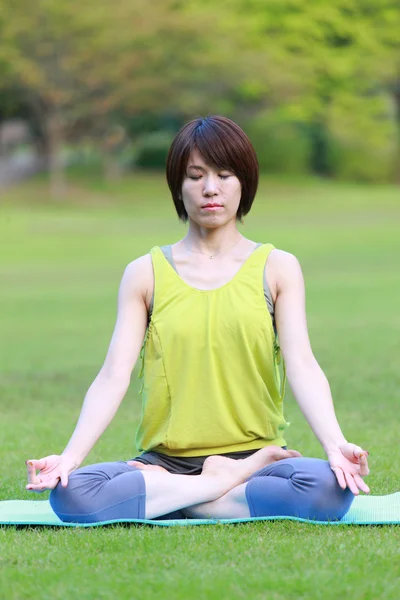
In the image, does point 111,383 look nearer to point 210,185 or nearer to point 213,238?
point 213,238

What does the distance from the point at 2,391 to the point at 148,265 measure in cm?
423

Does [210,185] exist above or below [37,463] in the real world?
above

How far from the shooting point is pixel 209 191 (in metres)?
4.10

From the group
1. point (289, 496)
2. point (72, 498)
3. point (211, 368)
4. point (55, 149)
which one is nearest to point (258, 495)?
point (289, 496)

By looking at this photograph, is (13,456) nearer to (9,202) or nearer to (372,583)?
(372,583)

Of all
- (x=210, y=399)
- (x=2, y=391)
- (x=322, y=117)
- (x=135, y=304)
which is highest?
(x=322, y=117)

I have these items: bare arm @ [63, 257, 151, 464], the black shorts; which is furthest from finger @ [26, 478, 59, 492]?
the black shorts

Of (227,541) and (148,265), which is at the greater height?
(148,265)

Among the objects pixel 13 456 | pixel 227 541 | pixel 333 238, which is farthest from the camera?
pixel 333 238

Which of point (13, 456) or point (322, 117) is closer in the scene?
point (13, 456)

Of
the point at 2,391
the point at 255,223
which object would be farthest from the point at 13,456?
the point at 255,223

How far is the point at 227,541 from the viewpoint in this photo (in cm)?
360

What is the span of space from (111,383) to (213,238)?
0.66 metres

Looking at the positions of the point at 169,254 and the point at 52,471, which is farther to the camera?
the point at 169,254
